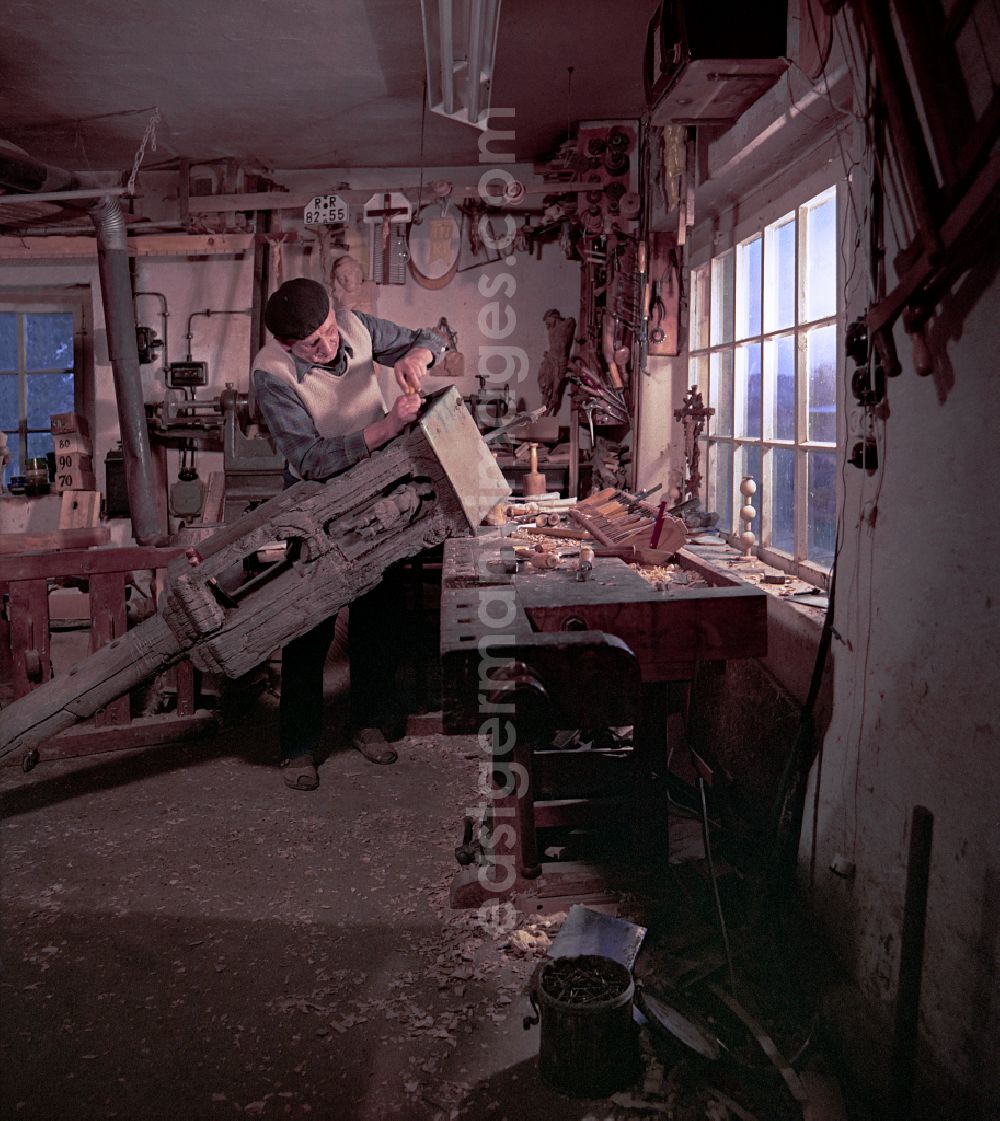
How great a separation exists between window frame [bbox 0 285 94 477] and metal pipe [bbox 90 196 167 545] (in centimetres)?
85

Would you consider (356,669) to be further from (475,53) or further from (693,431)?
(475,53)

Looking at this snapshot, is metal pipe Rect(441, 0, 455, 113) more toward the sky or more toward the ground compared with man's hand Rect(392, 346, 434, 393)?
more toward the sky

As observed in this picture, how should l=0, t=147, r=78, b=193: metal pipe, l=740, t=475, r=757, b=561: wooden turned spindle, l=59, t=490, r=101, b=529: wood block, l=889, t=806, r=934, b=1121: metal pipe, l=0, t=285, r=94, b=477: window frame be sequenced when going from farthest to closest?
1. l=0, t=285, r=94, b=477: window frame
2. l=59, t=490, r=101, b=529: wood block
3. l=0, t=147, r=78, b=193: metal pipe
4. l=740, t=475, r=757, b=561: wooden turned spindle
5. l=889, t=806, r=934, b=1121: metal pipe

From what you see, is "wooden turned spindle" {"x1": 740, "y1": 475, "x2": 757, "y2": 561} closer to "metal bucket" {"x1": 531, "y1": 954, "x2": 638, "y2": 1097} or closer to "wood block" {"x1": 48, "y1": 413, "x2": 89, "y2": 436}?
"metal bucket" {"x1": 531, "y1": 954, "x2": 638, "y2": 1097}

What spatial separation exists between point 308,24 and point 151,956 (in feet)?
15.4

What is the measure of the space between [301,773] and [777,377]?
2632 mm

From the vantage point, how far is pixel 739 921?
240cm

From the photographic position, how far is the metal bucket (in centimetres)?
184

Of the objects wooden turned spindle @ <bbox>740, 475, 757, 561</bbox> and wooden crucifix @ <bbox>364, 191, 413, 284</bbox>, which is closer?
wooden turned spindle @ <bbox>740, 475, 757, 561</bbox>

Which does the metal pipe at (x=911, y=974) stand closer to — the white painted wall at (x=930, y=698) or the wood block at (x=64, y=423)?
the white painted wall at (x=930, y=698)

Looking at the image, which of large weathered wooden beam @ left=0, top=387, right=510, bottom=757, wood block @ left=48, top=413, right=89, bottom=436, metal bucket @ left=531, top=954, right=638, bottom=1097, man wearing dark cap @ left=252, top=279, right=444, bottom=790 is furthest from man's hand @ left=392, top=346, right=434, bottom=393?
wood block @ left=48, top=413, right=89, bottom=436

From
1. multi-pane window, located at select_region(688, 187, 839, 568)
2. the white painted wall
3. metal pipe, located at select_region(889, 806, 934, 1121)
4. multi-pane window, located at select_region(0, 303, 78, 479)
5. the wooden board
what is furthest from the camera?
multi-pane window, located at select_region(0, 303, 78, 479)

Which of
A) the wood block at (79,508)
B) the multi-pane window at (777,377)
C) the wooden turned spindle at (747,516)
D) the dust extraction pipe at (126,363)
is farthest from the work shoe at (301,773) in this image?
the wood block at (79,508)

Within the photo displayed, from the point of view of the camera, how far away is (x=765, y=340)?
3.49 m
